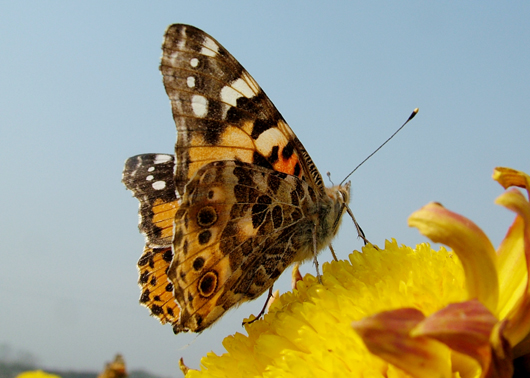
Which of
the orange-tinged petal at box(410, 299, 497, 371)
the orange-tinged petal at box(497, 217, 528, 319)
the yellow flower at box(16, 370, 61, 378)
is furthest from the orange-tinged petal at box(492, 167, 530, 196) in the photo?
the yellow flower at box(16, 370, 61, 378)

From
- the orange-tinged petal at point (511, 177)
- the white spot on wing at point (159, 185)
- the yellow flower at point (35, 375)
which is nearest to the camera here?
the orange-tinged petal at point (511, 177)

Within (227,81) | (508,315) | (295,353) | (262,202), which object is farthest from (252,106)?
(508,315)

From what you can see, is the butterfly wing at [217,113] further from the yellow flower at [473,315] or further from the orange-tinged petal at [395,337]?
the orange-tinged petal at [395,337]

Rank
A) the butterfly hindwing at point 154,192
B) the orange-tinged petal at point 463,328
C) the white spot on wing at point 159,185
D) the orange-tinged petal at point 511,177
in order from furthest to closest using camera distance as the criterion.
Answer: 1. the white spot on wing at point 159,185
2. the butterfly hindwing at point 154,192
3. the orange-tinged petal at point 511,177
4. the orange-tinged petal at point 463,328

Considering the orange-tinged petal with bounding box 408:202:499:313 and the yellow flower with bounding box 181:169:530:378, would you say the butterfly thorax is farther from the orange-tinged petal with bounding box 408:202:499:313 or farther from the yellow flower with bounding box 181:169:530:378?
the orange-tinged petal with bounding box 408:202:499:313

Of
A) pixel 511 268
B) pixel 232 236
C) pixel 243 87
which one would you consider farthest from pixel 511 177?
pixel 243 87

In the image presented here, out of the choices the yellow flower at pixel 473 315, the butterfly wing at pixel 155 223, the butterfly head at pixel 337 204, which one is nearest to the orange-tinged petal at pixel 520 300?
the yellow flower at pixel 473 315

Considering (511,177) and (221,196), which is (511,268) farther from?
(221,196)
